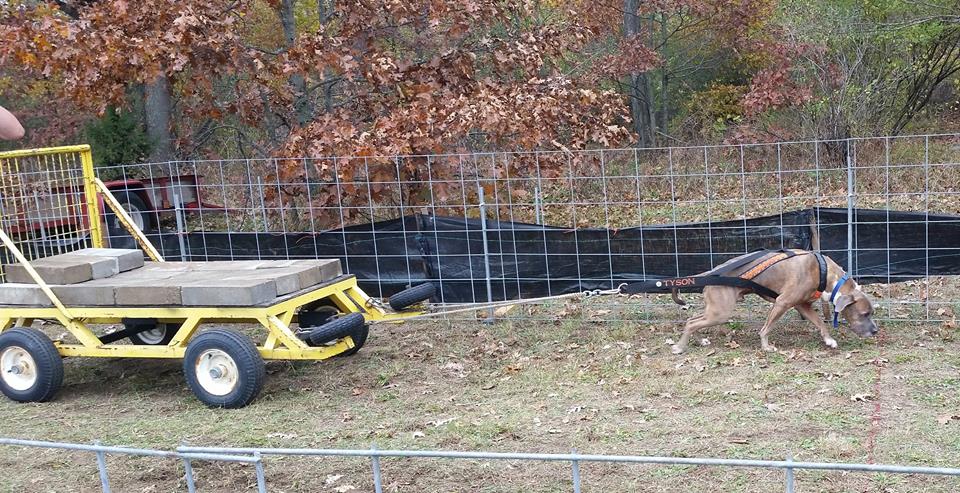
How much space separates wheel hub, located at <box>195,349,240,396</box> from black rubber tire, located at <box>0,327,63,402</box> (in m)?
1.37

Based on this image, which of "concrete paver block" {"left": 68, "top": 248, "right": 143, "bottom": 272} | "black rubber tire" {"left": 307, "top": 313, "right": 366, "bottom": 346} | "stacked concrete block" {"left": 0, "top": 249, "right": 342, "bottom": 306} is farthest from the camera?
"concrete paver block" {"left": 68, "top": 248, "right": 143, "bottom": 272}

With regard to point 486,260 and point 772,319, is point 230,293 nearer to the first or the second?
point 486,260

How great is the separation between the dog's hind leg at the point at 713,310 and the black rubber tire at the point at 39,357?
534 cm

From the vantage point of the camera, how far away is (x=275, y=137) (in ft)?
45.3

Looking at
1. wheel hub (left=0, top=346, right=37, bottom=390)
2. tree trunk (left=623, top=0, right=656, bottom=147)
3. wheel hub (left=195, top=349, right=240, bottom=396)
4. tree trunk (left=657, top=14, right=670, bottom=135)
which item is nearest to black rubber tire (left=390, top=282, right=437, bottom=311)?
wheel hub (left=195, top=349, right=240, bottom=396)

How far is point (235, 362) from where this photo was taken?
750 cm

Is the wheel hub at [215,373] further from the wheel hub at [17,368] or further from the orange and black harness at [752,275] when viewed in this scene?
the orange and black harness at [752,275]

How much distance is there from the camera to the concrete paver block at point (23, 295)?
812 cm

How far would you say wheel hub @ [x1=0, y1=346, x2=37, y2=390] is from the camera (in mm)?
8102

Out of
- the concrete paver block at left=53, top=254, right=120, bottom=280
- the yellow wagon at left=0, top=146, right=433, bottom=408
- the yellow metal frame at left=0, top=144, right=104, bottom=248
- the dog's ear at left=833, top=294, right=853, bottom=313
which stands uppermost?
the yellow metal frame at left=0, top=144, right=104, bottom=248

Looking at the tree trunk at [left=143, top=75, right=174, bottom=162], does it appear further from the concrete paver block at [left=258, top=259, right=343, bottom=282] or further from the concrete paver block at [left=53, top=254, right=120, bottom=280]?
the concrete paver block at [left=258, top=259, right=343, bottom=282]

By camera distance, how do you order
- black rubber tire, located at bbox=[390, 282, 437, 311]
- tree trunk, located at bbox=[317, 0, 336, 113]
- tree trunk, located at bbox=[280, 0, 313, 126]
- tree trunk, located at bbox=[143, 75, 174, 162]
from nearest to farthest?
black rubber tire, located at bbox=[390, 282, 437, 311] → tree trunk, located at bbox=[317, 0, 336, 113] → tree trunk, located at bbox=[280, 0, 313, 126] → tree trunk, located at bbox=[143, 75, 174, 162]

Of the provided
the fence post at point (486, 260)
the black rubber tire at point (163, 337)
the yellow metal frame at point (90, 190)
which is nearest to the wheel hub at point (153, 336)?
the black rubber tire at point (163, 337)

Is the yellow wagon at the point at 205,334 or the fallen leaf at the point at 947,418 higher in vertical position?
the yellow wagon at the point at 205,334
